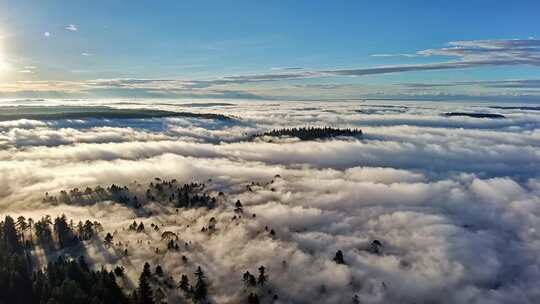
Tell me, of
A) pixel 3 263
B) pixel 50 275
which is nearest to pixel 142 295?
pixel 50 275

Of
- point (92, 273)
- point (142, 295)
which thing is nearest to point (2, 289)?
point (92, 273)

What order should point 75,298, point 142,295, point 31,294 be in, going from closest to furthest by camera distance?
point 75,298 < point 31,294 < point 142,295

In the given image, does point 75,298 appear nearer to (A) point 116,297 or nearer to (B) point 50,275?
(A) point 116,297

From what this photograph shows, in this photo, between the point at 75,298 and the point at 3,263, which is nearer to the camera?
the point at 75,298

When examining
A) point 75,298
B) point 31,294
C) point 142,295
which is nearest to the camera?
point 75,298

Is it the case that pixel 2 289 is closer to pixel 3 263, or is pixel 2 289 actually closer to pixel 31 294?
pixel 31 294

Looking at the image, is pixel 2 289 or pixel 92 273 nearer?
pixel 2 289

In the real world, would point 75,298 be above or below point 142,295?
above

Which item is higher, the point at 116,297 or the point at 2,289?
the point at 2,289
